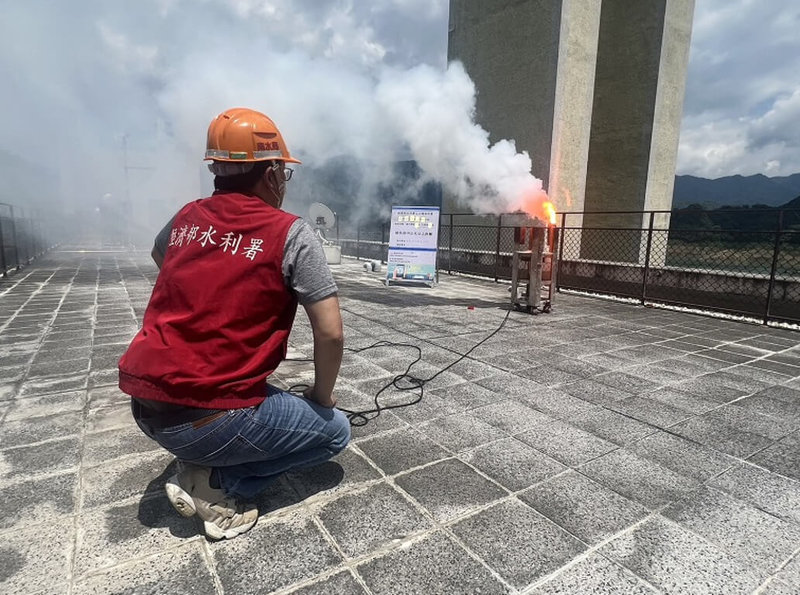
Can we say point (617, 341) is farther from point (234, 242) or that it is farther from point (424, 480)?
point (234, 242)

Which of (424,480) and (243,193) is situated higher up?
(243,193)

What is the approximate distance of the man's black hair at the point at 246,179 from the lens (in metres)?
1.97

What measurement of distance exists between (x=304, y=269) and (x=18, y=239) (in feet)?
54.5

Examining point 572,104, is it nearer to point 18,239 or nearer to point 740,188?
point 18,239

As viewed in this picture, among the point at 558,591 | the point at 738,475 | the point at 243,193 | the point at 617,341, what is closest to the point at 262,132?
the point at 243,193

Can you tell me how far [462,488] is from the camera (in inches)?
95.3

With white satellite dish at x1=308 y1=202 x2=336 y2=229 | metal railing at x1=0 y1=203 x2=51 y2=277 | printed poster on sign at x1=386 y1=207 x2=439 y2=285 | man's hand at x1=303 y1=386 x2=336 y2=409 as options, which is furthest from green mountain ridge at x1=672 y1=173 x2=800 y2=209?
man's hand at x1=303 y1=386 x2=336 y2=409

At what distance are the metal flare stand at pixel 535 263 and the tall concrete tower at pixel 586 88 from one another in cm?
772

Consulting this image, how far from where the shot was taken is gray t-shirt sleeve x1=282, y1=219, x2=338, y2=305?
1.81 m

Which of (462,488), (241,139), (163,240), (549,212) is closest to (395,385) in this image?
(462,488)

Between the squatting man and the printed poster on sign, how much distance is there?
8547 millimetres

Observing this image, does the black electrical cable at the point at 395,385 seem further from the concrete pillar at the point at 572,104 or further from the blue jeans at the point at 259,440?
the concrete pillar at the point at 572,104

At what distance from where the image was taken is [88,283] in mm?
10078

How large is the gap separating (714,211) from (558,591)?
820cm
